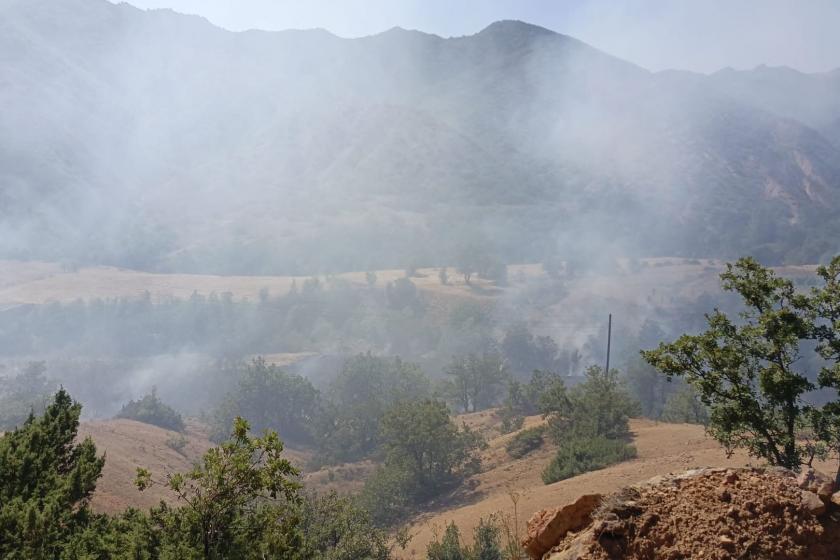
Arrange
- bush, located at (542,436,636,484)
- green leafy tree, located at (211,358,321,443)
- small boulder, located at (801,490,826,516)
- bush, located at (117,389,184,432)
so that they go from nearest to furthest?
small boulder, located at (801,490,826,516), bush, located at (542,436,636,484), bush, located at (117,389,184,432), green leafy tree, located at (211,358,321,443)

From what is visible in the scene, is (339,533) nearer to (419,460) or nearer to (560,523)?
(560,523)

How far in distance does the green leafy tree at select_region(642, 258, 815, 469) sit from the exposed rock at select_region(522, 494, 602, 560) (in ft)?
17.2

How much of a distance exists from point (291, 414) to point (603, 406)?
114ft

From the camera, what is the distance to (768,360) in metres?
11.7

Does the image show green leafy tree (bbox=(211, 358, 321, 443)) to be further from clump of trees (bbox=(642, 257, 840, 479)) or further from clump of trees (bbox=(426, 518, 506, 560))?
clump of trees (bbox=(642, 257, 840, 479))

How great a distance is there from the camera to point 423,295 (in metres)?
98.8

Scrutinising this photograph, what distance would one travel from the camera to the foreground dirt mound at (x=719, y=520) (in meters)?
6.27

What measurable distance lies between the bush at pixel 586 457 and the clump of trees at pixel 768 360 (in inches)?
599

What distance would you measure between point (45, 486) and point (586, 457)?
2233cm

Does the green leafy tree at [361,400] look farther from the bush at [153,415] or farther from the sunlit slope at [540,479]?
the sunlit slope at [540,479]

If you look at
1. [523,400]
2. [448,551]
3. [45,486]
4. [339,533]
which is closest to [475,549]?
[448,551]

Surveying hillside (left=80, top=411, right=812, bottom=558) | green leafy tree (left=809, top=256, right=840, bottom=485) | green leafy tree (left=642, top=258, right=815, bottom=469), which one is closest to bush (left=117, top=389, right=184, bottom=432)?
hillside (left=80, top=411, right=812, bottom=558)

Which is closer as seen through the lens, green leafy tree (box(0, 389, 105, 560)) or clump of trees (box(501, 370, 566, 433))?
green leafy tree (box(0, 389, 105, 560))

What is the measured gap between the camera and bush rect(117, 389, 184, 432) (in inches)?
2013
